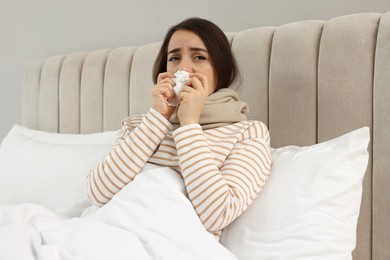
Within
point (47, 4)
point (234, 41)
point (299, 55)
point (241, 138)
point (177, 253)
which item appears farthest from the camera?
point (47, 4)

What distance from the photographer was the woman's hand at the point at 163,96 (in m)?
1.19

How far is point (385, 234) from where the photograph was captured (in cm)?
118

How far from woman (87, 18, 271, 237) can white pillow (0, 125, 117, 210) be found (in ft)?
1.05

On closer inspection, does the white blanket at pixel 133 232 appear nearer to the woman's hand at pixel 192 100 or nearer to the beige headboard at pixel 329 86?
the woman's hand at pixel 192 100

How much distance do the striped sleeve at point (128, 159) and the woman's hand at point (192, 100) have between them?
7cm

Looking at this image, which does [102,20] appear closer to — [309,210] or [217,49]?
[217,49]

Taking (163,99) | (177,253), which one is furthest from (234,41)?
(177,253)

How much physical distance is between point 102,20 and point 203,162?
1.39 metres

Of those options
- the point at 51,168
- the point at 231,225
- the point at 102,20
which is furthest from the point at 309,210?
the point at 102,20

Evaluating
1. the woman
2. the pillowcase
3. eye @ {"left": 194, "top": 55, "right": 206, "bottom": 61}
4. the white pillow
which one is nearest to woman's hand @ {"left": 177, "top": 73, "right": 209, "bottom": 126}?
the woman

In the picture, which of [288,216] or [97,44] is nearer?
[288,216]

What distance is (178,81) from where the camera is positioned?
122 centimetres

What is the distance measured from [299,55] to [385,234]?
529 millimetres

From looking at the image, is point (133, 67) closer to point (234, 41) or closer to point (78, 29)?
point (234, 41)
